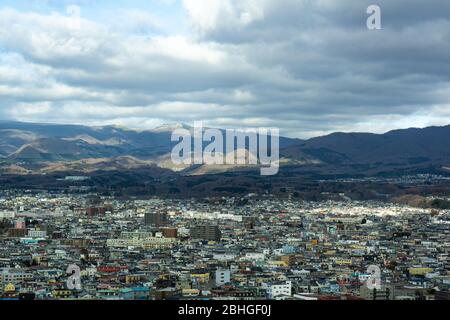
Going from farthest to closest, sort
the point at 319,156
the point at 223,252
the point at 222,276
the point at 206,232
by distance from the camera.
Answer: the point at 319,156 < the point at 206,232 < the point at 223,252 < the point at 222,276

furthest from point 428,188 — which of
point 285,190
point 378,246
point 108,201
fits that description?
point 378,246

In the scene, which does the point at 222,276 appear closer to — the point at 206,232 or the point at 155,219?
the point at 206,232

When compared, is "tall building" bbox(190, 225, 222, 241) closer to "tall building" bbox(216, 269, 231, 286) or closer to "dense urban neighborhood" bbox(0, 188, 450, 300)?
"dense urban neighborhood" bbox(0, 188, 450, 300)

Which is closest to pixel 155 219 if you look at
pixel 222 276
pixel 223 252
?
pixel 223 252

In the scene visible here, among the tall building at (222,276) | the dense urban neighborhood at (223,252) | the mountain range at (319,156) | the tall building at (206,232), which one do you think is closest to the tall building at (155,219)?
the dense urban neighborhood at (223,252)

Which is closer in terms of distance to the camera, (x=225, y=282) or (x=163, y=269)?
(x=225, y=282)

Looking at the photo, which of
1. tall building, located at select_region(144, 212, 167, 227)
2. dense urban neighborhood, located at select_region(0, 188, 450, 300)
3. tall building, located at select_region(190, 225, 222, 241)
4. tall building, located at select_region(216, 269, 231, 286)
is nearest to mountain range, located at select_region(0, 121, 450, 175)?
dense urban neighborhood, located at select_region(0, 188, 450, 300)

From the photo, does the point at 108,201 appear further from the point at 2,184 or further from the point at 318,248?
the point at 318,248
